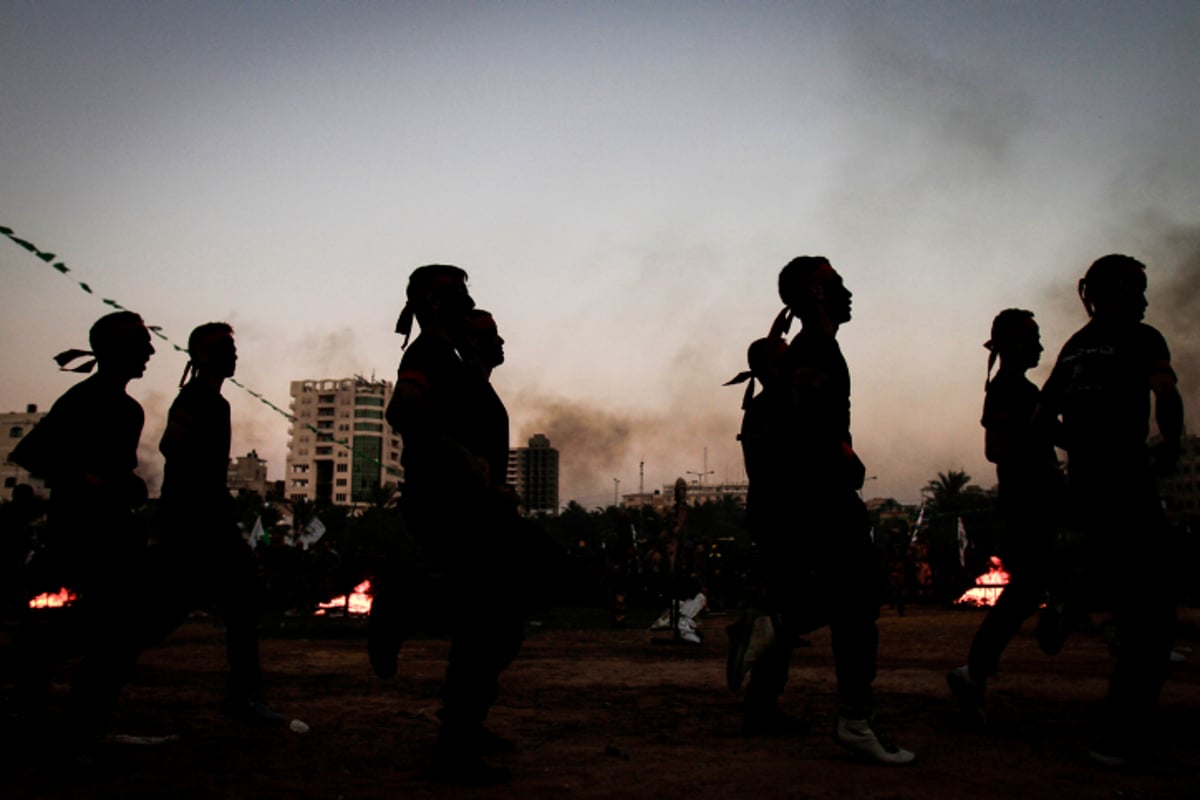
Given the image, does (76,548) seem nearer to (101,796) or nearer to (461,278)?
(101,796)

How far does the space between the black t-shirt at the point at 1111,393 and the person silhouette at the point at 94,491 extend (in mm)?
4162

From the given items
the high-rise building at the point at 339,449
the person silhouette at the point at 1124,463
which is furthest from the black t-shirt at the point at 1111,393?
the high-rise building at the point at 339,449

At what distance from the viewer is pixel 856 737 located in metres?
3.52

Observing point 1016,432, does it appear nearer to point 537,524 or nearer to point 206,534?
point 537,524

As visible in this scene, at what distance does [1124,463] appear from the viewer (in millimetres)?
3689

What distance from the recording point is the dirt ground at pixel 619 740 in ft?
10.3

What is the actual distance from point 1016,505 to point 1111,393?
103cm

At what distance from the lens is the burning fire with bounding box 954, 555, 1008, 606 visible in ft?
60.3

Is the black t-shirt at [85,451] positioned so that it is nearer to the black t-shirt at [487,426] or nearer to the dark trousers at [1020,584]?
the black t-shirt at [487,426]

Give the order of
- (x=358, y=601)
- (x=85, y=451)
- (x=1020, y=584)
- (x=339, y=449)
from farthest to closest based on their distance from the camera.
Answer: (x=339, y=449) < (x=358, y=601) < (x=1020, y=584) < (x=85, y=451)

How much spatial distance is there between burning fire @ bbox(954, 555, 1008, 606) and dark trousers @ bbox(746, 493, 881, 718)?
15.7 m

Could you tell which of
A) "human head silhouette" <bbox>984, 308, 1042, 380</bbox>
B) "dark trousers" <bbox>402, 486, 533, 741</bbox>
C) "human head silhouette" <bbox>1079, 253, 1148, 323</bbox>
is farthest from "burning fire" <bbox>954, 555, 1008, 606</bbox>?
"dark trousers" <bbox>402, 486, 533, 741</bbox>

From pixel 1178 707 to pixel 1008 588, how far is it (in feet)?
4.41

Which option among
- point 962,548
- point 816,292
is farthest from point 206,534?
point 962,548
